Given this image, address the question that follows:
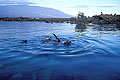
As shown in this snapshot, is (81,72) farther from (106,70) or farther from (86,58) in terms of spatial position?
(86,58)

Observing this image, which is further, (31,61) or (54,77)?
(31,61)

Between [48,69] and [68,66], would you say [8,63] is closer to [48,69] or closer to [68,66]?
[48,69]

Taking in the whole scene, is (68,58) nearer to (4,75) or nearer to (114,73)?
(114,73)

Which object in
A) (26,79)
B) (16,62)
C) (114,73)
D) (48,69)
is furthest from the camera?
(16,62)

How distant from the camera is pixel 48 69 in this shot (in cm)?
655

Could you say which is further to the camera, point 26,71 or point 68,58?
point 68,58

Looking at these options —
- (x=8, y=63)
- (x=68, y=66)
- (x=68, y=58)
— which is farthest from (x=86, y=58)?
(x=8, y=63)

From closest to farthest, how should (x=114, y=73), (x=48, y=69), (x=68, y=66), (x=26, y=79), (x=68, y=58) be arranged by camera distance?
(x=26, y=79)
(x=114, y=73)
(x=48, y=69)
(x=68, y=66)
(x=68, y=58)

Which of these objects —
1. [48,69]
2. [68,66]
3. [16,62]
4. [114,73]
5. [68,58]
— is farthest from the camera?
[68,58]

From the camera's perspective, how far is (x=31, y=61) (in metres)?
7.74

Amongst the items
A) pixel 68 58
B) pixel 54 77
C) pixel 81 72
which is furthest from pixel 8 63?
pixel 81 72

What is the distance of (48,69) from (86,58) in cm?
324

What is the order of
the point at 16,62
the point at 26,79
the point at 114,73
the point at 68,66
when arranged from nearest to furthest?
the point at 26,79 < the point at 114,73 < the point at 68,66 < the point at 16,62

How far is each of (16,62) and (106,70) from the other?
18.9 ft
